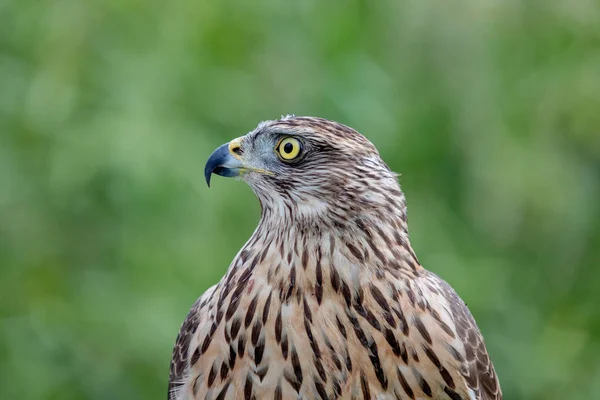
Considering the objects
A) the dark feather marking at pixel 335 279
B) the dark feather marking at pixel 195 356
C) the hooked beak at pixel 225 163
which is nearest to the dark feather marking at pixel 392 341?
the dark feather marking at pixel 335 279

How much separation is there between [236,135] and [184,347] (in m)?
2.72

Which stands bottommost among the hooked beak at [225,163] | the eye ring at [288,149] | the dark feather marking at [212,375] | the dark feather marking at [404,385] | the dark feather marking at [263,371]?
the dark feather marking at [212,375]

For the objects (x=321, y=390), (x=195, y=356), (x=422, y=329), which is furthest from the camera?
(x=195, y=356)

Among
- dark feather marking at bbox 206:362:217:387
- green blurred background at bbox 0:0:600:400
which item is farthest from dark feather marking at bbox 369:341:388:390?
green blurred background at bbox 0:0:600:400

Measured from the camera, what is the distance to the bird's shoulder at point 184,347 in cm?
332

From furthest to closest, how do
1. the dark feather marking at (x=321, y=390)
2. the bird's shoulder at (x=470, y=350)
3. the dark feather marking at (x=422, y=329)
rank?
the bird's shoulder at (x=470, y=350)
the dark feather marking at (x=422, y=329)
the dark feather marking at (x=321, y=390)

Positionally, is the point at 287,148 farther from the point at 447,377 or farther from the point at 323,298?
the point at 447,377

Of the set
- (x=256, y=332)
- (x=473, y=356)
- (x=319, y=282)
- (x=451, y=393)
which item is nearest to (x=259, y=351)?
(x=256, y=332)

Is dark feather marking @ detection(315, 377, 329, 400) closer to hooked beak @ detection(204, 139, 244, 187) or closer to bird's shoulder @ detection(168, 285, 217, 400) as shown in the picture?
bird's shoulder @ detection(168, 285, 217, 400)

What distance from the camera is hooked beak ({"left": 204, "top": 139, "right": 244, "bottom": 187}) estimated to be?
10.8 feet

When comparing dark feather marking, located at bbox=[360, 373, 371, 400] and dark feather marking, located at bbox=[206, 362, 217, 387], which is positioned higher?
dark feather marking, located at bbox=[360, 373, 371, 400]

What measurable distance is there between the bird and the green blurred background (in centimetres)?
217

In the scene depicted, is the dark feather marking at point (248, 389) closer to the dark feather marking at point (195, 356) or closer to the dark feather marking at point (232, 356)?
the dark feather marking at point (232, 356)

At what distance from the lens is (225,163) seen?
3.30 meters
